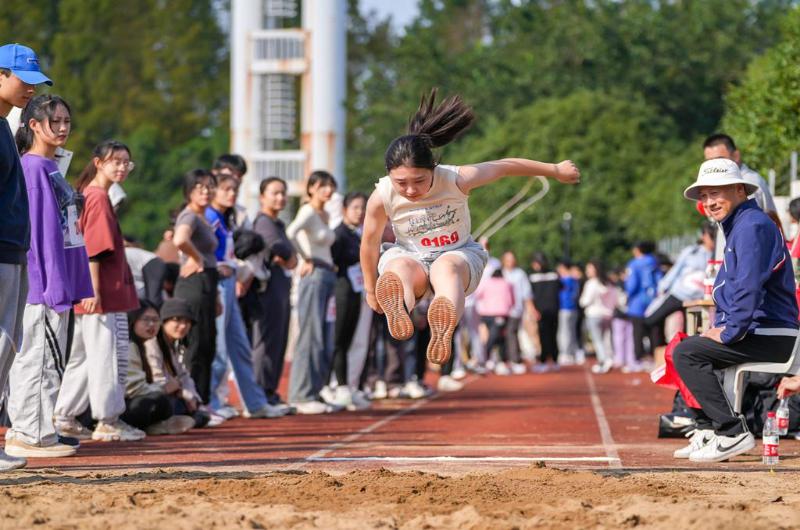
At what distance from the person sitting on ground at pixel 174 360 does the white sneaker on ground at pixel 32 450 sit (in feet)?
7.39

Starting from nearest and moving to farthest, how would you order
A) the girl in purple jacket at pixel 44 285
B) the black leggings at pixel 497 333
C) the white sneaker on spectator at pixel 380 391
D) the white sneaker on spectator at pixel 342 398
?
the girl in purple jacket at pixel 44 285
the white sneaker on spectator at pixel 342 398
the white sneaker on spectator at pixel 380 391
the black leggings at pixel 497 333

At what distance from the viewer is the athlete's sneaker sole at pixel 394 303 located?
28.5 feet

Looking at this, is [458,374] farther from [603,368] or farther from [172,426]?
[172,426]

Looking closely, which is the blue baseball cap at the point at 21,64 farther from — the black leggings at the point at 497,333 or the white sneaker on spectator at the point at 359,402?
the black leggings at the point at 497,333

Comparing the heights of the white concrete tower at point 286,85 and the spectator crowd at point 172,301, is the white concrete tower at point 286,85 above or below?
above

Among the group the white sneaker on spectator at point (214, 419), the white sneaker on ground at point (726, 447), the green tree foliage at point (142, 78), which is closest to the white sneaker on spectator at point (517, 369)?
the white sneaker on spectator at point (214, 419)

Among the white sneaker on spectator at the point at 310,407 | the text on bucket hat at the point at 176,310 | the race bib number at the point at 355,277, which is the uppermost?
the race bib number at the point at 355,277

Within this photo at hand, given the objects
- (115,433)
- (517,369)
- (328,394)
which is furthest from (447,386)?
(115,433)

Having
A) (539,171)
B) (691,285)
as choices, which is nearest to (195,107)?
(691,285)

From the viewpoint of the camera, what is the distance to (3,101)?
327 inches

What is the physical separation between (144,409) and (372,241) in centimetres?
280

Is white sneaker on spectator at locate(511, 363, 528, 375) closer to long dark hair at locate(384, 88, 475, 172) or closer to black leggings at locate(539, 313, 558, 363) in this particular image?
black leggings at locate(539, 313, 558, 363)

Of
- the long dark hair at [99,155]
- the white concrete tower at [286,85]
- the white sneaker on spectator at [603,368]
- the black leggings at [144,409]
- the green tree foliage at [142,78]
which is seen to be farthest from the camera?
the green tree foliage at [142,78]

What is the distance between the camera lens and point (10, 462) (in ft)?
26.9
